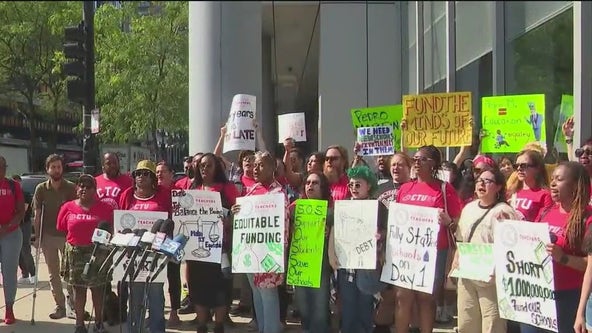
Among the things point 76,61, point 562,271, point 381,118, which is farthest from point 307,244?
point 76,61

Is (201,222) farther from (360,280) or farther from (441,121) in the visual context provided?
(441,121)

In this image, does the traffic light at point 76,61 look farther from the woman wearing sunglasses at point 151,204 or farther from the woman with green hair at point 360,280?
the woman with green hair at point 360,280

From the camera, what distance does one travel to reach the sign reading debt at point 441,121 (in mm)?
7082

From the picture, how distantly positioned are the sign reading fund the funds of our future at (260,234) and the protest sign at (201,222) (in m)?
0.27

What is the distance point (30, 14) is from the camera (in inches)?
335

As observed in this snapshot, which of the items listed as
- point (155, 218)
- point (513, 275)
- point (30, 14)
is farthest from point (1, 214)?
point (513, 275)

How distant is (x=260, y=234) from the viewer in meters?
5.40

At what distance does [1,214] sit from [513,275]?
505 centimetres

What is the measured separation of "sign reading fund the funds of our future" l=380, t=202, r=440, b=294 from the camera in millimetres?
4930

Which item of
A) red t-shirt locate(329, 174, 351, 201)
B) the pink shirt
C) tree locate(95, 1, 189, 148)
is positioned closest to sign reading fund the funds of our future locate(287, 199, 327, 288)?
the pink shirt

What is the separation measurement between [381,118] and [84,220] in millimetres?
3574

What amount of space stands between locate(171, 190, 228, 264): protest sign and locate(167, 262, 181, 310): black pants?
1352mm

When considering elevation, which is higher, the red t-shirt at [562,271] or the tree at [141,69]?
the tree at [141,69]

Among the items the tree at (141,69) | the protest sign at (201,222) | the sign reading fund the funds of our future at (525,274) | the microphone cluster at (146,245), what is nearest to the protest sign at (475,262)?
the sign reading fund the funds of our future at (525,274)
